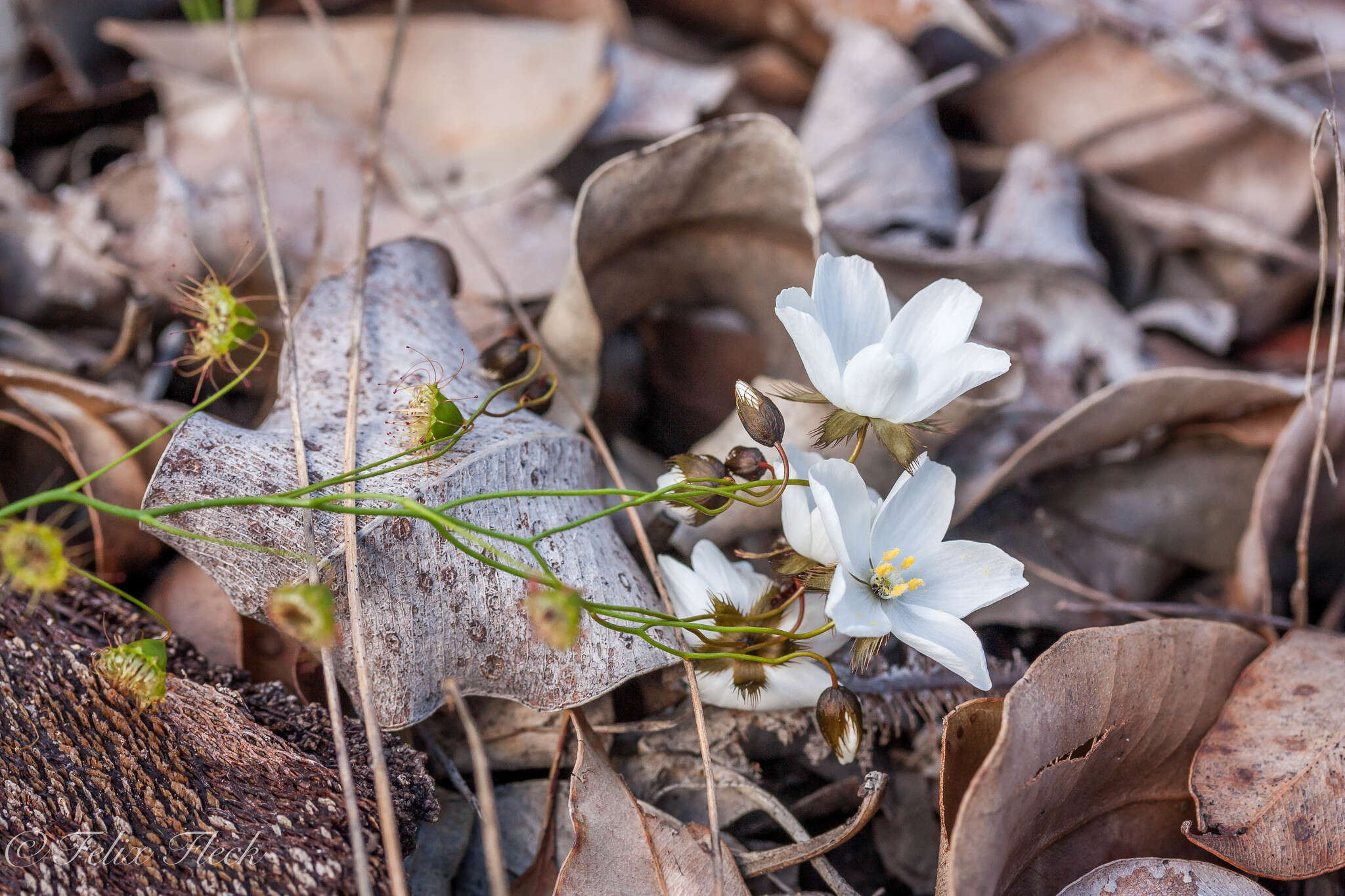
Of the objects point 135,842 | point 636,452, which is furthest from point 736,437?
point 135,842

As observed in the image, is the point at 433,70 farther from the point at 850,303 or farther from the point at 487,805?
the point at 487,805

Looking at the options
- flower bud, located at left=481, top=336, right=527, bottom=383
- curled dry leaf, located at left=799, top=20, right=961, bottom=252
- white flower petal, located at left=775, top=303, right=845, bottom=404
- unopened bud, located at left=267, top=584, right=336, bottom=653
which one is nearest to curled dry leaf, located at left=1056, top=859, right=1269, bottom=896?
white flower petal, located at left=775, top=303, right=845, bottom=404

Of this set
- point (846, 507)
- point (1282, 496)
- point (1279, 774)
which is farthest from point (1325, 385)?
point (846, 507)

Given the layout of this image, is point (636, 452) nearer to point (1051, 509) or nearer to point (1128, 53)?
point (1051, 509)

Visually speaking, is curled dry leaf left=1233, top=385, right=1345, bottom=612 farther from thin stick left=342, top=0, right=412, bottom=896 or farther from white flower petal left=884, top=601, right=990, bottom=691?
thin stick left=342, top=0, right=412, bottom=896

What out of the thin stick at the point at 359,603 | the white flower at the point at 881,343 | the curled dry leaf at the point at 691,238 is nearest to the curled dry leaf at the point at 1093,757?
the white flower at the point at 881,343

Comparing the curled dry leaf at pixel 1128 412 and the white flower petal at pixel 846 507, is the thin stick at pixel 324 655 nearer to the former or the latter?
the white flower petal at pixel 846 507
